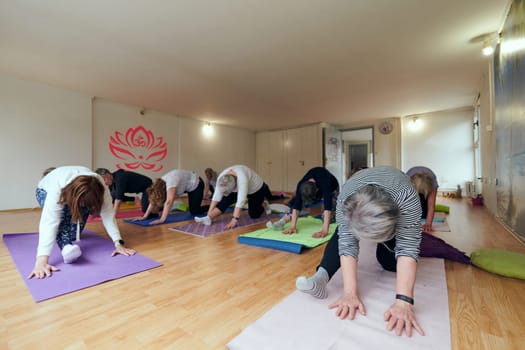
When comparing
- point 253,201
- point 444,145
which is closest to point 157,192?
point 253,201

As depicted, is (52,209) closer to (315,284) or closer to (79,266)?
(79,266)

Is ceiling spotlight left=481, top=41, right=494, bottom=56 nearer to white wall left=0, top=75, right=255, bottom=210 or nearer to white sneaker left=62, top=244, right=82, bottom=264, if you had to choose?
white sneaker left=62, top=244, right=82, bottom=264

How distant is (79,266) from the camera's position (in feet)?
5.41

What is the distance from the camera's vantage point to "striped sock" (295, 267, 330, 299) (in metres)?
1.07

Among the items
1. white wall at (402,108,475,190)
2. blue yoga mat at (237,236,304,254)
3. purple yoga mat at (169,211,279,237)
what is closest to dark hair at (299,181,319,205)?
blue yoga mat at (237,236,304,254)

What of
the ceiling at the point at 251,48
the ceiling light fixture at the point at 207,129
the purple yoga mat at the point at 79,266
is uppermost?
the ceiling at the point at 251,48

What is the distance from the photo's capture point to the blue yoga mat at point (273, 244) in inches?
76.2

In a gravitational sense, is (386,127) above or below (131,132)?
above

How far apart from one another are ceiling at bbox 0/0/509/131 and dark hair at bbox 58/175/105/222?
178 cm

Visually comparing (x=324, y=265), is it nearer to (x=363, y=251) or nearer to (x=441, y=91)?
(x=363, y=251)

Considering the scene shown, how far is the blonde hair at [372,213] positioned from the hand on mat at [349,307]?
35 centimetres

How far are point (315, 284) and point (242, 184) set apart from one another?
1.83 meters

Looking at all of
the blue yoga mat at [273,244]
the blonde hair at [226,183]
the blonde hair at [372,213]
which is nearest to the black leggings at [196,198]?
the blonde hair at [226,183]

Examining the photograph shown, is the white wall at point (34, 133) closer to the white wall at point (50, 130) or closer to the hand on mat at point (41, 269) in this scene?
the white wall at point (50, 130)
